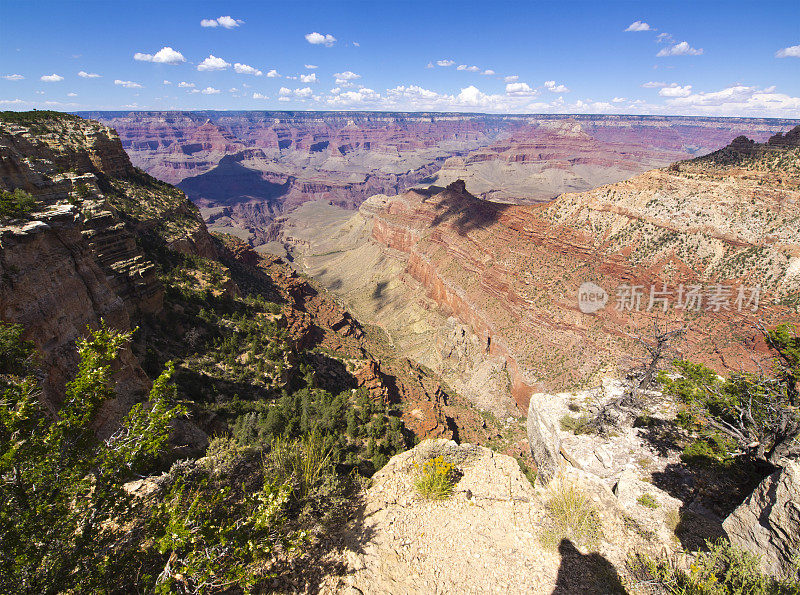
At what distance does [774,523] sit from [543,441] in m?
17.3

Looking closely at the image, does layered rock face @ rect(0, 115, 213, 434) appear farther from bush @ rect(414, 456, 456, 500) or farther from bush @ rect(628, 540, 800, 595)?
bush @ rect(628, 540, 800, 595)

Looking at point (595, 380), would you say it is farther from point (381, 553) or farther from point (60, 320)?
point (60, 320)

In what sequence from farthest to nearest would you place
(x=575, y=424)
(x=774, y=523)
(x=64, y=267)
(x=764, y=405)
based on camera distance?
(x=575, y=424)
(x=64, y=267)
(x=764, y=405)
(x=774, y=523)

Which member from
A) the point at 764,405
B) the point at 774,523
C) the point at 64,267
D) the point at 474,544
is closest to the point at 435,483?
the point at 474,544

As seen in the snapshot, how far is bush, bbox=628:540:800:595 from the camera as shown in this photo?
7469 millimetres

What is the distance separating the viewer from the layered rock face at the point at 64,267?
13.0m

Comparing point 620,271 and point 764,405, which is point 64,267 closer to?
point 764,405

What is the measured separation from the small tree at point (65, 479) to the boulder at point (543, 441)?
72.0 feet

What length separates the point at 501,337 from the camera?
155ft

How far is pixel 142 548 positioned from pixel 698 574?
13.8 m

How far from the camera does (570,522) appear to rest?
38.7 feet

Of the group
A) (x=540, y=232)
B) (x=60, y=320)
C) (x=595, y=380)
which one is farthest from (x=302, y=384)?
(x=540, y=232)

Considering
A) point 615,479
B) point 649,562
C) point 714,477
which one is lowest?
point 615,479

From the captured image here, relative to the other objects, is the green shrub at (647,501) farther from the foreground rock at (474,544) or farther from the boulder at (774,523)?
the boulder at (774,523)
